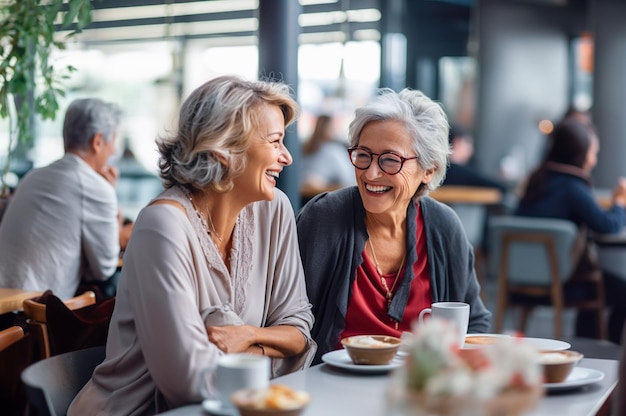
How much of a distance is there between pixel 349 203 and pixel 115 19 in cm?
694

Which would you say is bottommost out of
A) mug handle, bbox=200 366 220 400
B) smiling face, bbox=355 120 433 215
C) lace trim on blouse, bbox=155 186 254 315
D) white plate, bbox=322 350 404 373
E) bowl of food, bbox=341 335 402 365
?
white plate, bbox=322 350 404 373

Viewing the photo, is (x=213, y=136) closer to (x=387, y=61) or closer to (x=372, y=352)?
(x=372, y=352)

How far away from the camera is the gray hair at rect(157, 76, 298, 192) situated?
2254 millimetres

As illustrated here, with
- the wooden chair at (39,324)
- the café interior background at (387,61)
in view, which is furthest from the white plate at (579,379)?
the café interior background at (387,61)

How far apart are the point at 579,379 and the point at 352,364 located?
1.63 feet

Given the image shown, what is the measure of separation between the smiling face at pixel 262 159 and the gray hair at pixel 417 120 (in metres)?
0.50

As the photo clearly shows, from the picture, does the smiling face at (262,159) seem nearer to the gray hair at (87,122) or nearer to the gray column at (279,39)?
the gray column at (279,39)

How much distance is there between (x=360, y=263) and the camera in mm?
2766

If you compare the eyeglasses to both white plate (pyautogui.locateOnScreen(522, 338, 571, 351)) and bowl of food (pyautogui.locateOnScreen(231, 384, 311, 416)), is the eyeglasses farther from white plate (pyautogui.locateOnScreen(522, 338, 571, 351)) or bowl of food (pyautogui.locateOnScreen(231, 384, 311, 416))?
bowl of food (pyautogui.locateOnScreen(231, 384, 311, 416))

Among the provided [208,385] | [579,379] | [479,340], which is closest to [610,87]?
[479,340]

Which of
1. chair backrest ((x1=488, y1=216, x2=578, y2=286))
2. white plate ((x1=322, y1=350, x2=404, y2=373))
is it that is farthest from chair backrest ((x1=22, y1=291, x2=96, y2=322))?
chair backrest ((x1=488, y1=216, x2=578, y2=286))

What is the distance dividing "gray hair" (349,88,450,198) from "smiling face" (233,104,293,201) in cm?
50

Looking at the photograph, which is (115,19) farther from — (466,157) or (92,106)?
(92,106)

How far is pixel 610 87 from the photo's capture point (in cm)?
926
